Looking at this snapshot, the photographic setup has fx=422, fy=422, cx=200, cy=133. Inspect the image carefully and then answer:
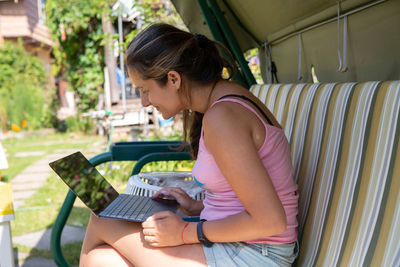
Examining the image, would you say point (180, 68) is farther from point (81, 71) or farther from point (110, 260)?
point (81, 71)

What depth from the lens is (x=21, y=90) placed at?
9641 millimetres

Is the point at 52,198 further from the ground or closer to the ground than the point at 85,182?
closer to the ground

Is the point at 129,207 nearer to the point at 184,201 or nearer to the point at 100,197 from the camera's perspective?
the point at 100,197

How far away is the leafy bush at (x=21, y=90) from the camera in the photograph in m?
9.42

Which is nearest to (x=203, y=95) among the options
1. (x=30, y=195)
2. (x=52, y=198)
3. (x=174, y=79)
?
(x=174, y=79)

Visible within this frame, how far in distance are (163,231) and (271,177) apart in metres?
0.37

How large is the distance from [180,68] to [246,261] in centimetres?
65

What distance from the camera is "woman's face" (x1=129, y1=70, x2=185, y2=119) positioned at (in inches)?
56.2

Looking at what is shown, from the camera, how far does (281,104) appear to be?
6.75 ft

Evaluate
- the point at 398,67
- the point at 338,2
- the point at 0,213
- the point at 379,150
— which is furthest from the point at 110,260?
the point at 338,2

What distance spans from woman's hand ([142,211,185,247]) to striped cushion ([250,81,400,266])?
0.46m

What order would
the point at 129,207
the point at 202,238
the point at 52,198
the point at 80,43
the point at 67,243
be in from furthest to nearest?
the point at 80,43
the point at 52,198
the point at 67,243
the point at 129,207
the point at 202,238

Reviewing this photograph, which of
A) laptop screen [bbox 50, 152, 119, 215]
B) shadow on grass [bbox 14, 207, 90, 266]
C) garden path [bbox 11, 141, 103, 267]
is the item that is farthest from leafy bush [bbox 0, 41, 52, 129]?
laptop screen [bbox 50, 152, 119, 215]

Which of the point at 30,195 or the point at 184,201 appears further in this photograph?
the point at 30,195
